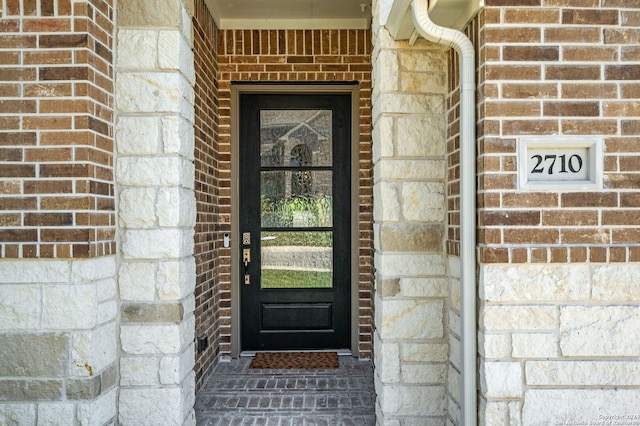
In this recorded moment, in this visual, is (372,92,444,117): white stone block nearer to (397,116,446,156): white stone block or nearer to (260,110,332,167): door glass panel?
(397,116,446,156): white stone block

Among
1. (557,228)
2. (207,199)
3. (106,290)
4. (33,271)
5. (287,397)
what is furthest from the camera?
(207,199)

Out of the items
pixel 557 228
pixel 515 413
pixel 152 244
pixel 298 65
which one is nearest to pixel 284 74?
pixel 298 65

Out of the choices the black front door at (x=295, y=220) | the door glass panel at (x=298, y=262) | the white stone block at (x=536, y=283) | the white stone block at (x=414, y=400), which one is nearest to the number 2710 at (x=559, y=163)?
the white stone block at (x=536, y=283)

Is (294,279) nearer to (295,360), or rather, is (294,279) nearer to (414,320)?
(295,360)

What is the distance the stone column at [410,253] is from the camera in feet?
8.87

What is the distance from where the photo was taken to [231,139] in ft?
14.8

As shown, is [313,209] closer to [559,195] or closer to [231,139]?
[231,139]

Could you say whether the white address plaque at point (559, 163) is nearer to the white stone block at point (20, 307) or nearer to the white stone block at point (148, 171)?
the white stone block at point (148, 171)

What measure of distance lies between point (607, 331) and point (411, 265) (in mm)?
949

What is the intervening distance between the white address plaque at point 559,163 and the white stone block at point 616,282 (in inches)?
13.5

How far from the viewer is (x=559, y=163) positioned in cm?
214

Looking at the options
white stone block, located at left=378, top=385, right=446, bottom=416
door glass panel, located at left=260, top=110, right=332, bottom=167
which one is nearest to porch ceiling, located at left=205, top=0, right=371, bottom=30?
door glass panel, located at left=260, top=110, right=332, bottom=167

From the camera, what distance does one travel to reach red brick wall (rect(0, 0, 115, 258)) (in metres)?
2.34

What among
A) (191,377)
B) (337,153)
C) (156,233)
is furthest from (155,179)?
(337,153)
